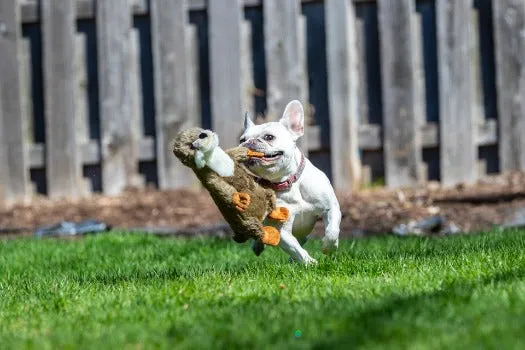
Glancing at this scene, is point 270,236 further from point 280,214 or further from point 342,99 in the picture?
point 342,99

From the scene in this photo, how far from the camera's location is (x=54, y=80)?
33.2 feet

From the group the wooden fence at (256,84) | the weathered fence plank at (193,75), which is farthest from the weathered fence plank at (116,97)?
the weathered fence plank at (193,75)

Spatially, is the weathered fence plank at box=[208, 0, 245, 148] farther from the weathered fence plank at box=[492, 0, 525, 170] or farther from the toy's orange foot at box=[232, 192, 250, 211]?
the toy's orange foot at box=[232, 192, 250, 211]

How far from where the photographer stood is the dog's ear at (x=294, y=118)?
5402 millimetres

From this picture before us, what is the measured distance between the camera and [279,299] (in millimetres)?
4129

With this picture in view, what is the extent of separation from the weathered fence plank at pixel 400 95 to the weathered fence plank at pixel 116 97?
95.4 inches

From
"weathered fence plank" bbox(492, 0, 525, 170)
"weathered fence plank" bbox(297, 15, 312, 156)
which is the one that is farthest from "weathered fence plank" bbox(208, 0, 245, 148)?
"weathered fence plank" bbox(492, 0, 525, 170)

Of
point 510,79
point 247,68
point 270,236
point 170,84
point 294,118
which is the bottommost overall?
point 270,236

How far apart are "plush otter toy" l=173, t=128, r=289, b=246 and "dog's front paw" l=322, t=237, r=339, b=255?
357 mm

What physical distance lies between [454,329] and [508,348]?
352 millimetres

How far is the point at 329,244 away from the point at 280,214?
1.26 feet

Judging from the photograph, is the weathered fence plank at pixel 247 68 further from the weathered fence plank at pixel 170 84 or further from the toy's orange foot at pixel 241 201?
the toy's orange foot at pixel 241 201

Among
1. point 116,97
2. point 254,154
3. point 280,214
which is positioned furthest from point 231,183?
point 116,97

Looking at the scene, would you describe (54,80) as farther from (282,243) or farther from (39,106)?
(282,243)
